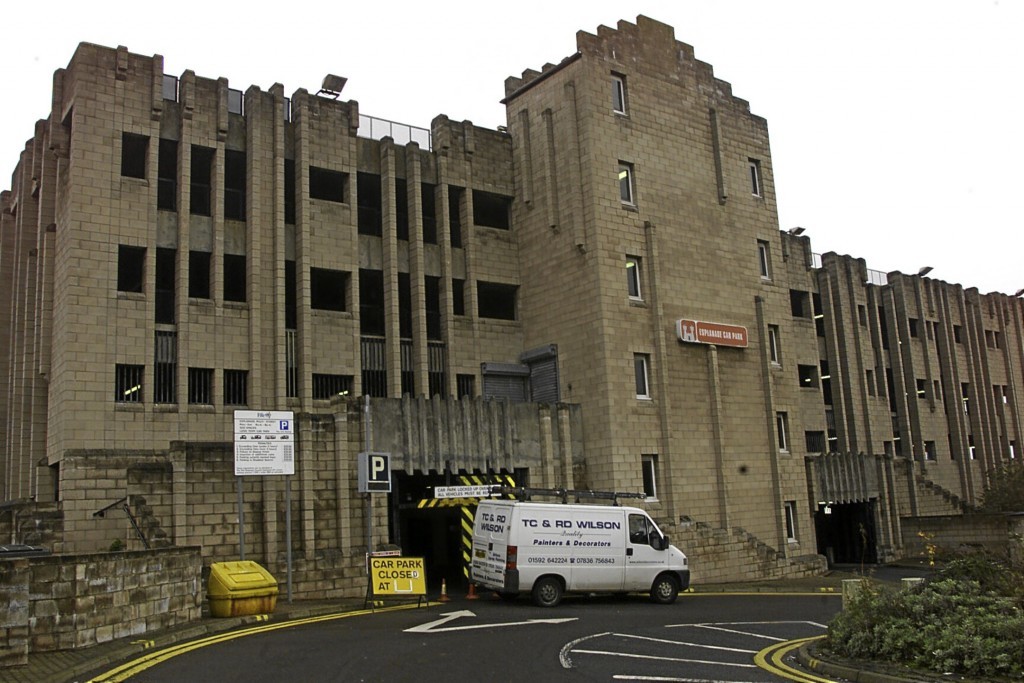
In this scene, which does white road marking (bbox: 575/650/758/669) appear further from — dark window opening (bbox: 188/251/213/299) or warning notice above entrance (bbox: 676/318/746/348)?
dark window opening (bbox: 188/251/213/299)

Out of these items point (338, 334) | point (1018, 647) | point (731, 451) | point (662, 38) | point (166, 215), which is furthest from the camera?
point (662, 38)

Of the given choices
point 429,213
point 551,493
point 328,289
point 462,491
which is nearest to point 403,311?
point 328,289

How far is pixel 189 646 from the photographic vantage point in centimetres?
1496

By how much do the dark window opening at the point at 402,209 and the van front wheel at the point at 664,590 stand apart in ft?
51.5

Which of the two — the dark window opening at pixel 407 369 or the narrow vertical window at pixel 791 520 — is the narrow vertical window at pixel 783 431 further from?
the dark window opening at pixel 407 369

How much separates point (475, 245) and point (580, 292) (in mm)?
Result: 4649

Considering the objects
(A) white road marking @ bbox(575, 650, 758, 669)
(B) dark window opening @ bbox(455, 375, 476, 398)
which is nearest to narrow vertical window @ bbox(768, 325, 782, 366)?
(B) dark window opening @ bbox(455, 375, 476, 398)

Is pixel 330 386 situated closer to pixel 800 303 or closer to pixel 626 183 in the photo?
pixel 626 183

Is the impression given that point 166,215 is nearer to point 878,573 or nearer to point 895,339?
point 878,573

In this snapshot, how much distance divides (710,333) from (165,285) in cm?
1809

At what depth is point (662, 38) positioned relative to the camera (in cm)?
3400

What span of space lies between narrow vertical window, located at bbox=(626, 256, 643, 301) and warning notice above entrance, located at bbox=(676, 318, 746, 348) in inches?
68.3

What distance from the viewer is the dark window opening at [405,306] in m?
31.9

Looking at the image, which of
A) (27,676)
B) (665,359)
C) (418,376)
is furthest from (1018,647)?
(418,376)
